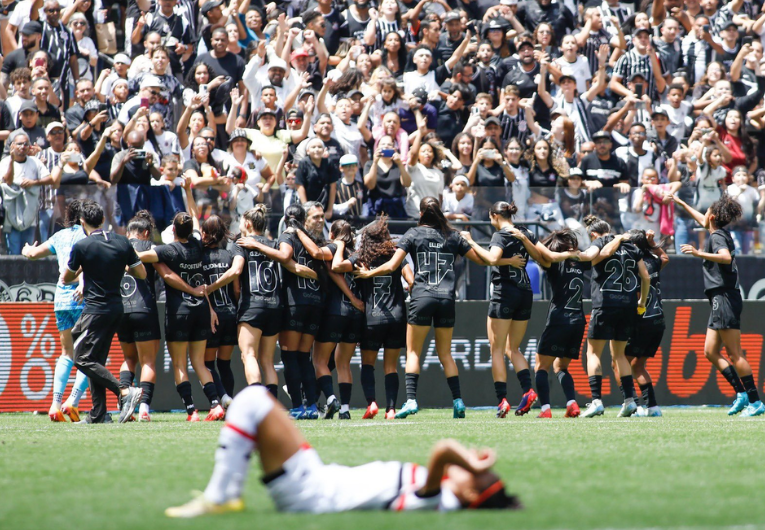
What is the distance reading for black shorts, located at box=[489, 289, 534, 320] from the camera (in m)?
12.4

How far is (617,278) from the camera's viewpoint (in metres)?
12.9

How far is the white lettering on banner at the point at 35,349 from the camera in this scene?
1399 centimetres

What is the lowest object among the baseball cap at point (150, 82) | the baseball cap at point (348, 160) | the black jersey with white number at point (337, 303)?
the black jersey with white number at point (337, 303)

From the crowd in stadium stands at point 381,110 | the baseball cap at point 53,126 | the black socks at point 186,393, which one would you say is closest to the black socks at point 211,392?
the black socks at point 186,393

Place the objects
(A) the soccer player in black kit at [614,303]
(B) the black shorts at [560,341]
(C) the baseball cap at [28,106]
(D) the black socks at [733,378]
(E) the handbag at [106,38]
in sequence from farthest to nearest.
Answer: (E) the handbag at [106,38]
(C) the baseball cap at [28,106]
(D) the black socks at [733,378]
(A) the soccer player in black kit at [614,303]
(B) the black shorts at [560,341]

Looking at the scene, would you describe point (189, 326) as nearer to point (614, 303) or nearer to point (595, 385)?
point (595, 385)

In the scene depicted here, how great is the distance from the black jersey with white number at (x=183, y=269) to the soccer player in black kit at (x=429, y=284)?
190cm

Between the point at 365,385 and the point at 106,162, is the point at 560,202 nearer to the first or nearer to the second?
the point at 365,385

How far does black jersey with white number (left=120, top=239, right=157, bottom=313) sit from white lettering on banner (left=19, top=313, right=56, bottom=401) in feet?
8.52

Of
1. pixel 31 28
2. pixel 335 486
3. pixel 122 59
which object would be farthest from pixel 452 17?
pixel 335 486

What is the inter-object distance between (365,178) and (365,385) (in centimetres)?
404

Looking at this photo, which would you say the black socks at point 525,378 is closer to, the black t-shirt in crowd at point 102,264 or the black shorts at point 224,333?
the black shorts at point 224,333

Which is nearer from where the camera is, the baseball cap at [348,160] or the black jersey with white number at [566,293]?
the black jersey with white number at [566,293]

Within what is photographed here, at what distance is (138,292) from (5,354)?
10.9ft
